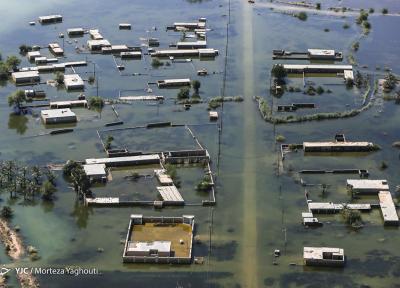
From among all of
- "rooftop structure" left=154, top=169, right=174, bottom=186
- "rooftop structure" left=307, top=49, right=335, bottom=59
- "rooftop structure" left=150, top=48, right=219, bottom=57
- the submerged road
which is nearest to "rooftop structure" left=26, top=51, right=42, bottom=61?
"rooftop structure" left=150, top=48, right=219, bottom=57

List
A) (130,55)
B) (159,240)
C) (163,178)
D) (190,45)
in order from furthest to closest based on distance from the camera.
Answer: (190,45)
(130,55)
(163,178)
(159,240)

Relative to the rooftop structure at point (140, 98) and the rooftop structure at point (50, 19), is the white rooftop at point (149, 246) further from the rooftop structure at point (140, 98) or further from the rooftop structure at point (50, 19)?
the rooftop structure at point (50, 19)

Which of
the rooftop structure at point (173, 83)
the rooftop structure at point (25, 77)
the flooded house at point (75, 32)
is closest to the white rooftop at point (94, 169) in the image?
the rooftop structure at point (173, 83)

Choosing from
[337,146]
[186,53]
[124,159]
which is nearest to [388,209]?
[337,146]

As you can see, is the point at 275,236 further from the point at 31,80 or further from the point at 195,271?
the point at 31,80

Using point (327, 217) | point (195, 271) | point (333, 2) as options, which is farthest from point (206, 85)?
point (333, 2)

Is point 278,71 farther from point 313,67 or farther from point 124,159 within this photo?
point 124,159

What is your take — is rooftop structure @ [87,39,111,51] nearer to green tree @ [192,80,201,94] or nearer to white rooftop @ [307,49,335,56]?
green tree @ [192,80,201,94]
